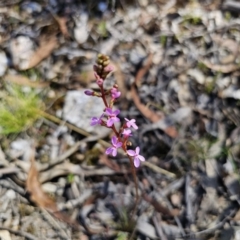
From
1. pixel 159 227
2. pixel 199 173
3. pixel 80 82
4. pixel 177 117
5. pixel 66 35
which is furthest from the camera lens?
pixel 66 35

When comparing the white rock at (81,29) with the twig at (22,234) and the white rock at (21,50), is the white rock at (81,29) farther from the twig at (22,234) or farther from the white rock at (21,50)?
the twig at (22,234)

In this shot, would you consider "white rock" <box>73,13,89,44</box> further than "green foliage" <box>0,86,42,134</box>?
Yes

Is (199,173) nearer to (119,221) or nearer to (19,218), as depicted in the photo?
(119,221)

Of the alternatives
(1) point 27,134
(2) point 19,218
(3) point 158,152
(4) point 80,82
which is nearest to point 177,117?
(3) point 158,152

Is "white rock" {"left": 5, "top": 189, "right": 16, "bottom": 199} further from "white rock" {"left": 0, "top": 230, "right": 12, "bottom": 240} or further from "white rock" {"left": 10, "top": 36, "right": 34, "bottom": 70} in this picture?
"white rock" {"left": 10, "top": 36, "right": 34, "bottom": 70}

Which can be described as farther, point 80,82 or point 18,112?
point 80,82

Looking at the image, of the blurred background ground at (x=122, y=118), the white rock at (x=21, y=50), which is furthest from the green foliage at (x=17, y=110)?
the white rock at (x=21, y=50)

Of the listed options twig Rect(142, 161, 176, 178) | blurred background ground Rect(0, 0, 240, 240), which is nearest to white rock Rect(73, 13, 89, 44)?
blurred background ground Rect(0, 0, 240, 240)

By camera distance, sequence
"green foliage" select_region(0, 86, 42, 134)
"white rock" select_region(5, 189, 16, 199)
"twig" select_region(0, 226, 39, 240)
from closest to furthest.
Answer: "twig" select_region(0, 226, 39, 240) < "white rock" select_region(5, 189, 16, 199) < "green foliage" select_region(0, 86, 42, 134)
